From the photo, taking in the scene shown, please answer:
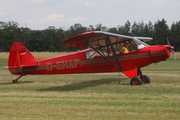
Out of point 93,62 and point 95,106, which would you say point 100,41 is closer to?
point 93,62

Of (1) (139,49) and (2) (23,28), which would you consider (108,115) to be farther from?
(2) (23,28)

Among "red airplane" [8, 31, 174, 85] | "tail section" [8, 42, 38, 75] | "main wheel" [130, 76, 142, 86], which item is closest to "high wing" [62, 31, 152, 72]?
"red airplane" [8, 31, 174, 85]

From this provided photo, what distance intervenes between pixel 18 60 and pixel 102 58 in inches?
166

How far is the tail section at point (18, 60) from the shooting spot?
1446 centimetres

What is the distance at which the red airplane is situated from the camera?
12922 millimetres

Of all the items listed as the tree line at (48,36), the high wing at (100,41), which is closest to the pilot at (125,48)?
the high wing at (100,41)

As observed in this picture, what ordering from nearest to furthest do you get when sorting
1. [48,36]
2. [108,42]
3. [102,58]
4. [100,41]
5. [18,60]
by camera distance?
[108,42] → [100,41] → [102,58] → [18,60] → [48,36]

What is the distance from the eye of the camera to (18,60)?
570 inches

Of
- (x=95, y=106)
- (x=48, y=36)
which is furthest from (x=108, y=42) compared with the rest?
(x=48, y=36)

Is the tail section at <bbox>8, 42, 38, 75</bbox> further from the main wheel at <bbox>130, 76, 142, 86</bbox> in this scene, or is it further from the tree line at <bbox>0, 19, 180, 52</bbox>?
the tree line at <bbox>0, 19, 180, 52</bbox>

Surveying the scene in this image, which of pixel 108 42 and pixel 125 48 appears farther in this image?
pixel 125 48

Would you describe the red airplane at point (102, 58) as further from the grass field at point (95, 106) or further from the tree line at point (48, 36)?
the tree line at point (48, 36)

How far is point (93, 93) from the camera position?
10.4m

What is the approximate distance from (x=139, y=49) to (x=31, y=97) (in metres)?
5.85
